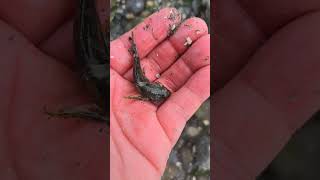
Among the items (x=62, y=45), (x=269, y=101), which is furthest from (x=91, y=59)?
(x=269, y=101)

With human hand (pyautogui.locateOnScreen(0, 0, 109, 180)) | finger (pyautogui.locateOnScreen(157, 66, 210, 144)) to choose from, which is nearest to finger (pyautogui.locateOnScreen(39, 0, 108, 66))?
human hand (pyautogui.locateOnScreen(0, 0, 109, 180))

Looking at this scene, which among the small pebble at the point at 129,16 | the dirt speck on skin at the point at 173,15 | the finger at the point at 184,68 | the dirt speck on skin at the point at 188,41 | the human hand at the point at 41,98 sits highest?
the dirt speck on skin at the point at 173,15

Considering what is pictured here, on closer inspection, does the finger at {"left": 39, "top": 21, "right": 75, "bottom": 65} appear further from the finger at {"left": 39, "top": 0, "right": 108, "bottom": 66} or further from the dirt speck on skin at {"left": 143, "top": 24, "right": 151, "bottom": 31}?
the dirt speck on skin at {"left": 143, "top": 24, "right": 151, "bottom": 31}

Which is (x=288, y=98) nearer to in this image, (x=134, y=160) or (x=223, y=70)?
(x=223, y=70)

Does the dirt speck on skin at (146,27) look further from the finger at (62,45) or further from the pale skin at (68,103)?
the finger at (62,45)

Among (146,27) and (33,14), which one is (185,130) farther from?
(33,14)

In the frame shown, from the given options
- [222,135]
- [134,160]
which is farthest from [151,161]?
[222,135]

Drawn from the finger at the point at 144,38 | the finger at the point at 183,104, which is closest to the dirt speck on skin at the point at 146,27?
the finger at the point at 144,38
